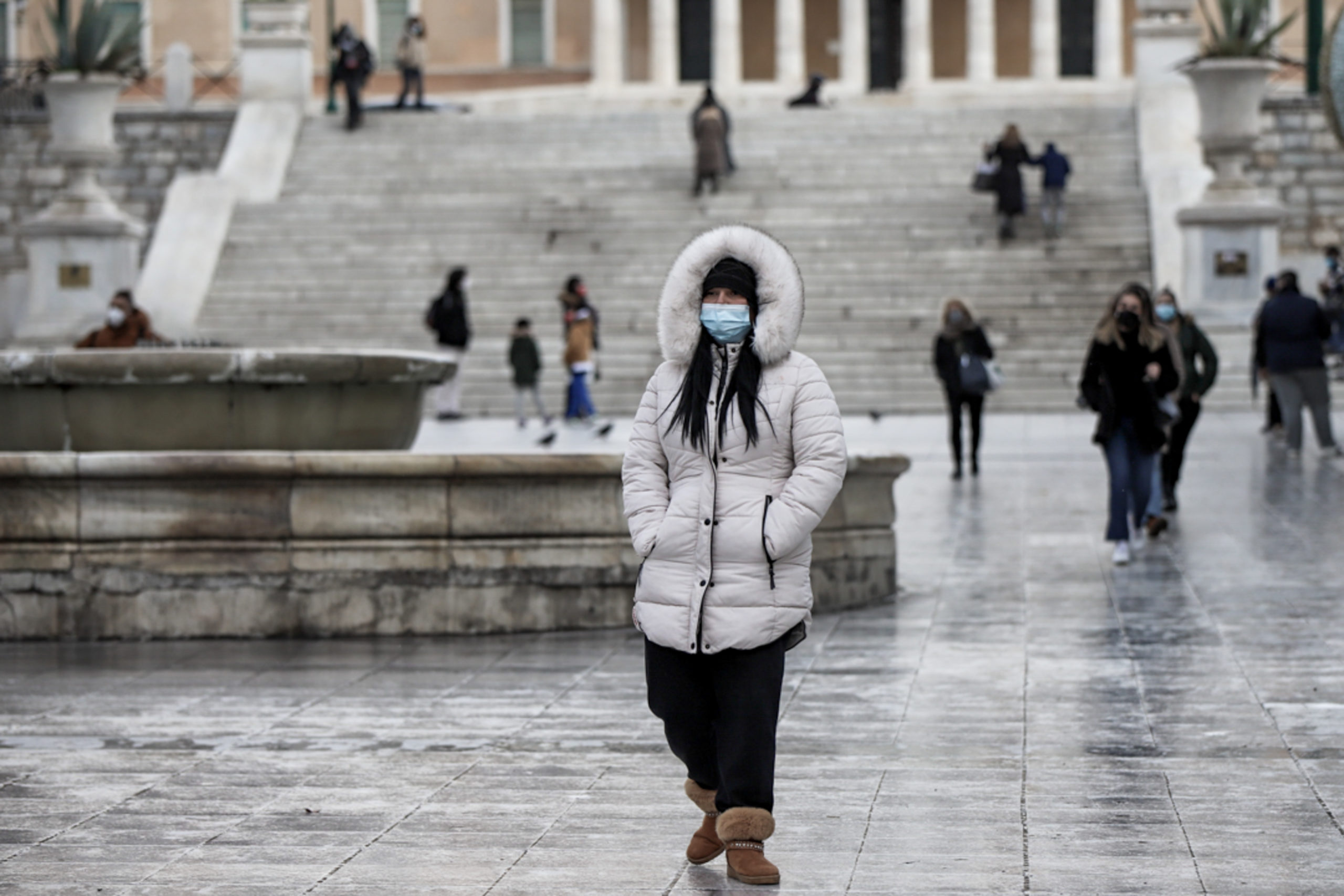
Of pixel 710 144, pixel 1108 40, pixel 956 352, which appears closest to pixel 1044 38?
pixel 1108 40

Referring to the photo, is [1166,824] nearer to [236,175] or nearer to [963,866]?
[963,866]

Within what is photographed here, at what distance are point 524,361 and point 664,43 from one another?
1217 inches

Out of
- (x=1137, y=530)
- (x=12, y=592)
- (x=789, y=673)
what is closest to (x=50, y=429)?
(x=12, y=592)

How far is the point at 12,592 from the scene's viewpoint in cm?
962

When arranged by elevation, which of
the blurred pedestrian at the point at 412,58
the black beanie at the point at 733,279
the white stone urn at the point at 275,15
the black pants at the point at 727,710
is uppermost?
the white stone urn at the point at 275,15

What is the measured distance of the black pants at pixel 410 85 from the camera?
35844 mm

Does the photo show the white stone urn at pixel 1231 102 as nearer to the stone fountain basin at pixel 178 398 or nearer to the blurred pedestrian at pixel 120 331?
the blurred pedestrian at pixel 120 331

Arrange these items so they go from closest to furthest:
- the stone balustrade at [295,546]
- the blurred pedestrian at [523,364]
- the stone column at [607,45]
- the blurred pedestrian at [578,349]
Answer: the stone balustrade at [295,546], the blurred pedestrian at [523,364], the blurred pedestrian at [578,349], the stone column at [607,45]

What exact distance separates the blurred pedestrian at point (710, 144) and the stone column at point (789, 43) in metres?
20.4

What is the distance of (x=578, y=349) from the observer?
71.6ft

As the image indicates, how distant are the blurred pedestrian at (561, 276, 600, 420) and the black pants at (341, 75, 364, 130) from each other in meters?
11.5

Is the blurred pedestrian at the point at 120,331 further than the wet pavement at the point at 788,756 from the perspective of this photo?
Yes

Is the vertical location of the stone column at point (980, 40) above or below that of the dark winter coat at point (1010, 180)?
above

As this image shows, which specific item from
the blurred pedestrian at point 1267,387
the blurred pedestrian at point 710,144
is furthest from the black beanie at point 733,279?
the blurred pedestrian at point 710,144
